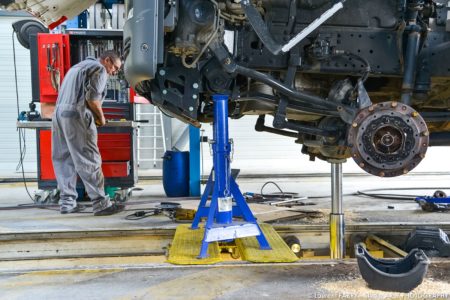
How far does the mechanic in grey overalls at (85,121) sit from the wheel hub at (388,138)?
2.35 meters

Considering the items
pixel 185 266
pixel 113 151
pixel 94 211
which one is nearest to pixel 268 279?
pixel 185 266

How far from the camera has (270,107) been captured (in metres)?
2.70

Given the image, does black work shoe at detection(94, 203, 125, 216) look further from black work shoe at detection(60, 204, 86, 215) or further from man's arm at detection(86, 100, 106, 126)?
man's arm at detection(86, 100, 106, 126)

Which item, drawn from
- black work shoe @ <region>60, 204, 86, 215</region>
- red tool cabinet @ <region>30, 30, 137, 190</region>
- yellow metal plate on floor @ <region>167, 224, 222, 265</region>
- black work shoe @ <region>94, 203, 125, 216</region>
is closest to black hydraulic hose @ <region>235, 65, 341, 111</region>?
yellow metal plate on floor @ <region>167, 224, 222, 265</region>

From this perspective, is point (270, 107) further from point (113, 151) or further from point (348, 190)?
point (348, 190)

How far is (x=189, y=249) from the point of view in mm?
2393

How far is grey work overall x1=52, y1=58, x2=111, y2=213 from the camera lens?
3.66 m

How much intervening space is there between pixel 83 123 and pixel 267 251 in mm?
2115

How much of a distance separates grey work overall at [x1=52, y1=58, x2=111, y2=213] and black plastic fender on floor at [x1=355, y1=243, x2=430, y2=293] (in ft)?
7.81

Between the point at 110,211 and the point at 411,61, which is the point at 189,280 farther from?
the point at 110,211

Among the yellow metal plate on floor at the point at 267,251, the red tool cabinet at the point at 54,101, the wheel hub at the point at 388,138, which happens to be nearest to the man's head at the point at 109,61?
the red tool cabinet at the point at 54,101

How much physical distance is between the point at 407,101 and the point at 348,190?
3197 mm

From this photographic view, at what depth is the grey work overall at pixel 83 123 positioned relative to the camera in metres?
3.66

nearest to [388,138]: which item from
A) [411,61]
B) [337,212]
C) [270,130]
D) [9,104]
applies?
[411,61]
